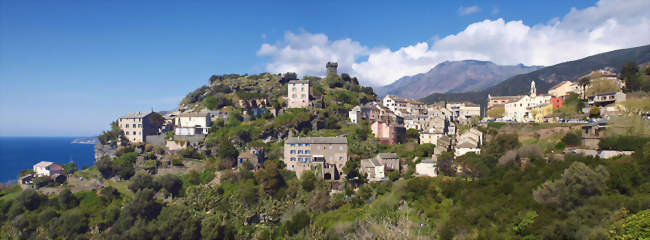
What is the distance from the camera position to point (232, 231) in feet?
123

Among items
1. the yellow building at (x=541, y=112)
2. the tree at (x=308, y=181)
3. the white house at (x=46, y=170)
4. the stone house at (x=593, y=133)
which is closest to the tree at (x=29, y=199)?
the white house at (x=46, y=170)

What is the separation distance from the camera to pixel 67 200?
143 feet

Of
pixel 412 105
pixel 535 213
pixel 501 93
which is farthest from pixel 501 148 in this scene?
Result: pixel 501 93

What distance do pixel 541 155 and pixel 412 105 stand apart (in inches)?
1568

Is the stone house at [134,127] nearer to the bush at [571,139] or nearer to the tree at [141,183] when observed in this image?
the tree at [141,183]

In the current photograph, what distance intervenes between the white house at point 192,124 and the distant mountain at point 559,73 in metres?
92.9

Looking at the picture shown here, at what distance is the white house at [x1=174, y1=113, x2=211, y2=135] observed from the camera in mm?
61031

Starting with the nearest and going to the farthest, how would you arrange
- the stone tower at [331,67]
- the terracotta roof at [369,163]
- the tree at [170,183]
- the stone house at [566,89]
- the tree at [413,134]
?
the terracotta roof at [369,163] → the tree at [170,183] → the tree at [413,134] → the stone house at [566,89] → the stone tower at [331,67]

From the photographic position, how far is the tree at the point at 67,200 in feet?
143

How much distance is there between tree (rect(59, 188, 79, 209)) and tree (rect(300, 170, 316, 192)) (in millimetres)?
26725

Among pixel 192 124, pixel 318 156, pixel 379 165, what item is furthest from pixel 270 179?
pixel 192 124

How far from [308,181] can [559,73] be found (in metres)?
135

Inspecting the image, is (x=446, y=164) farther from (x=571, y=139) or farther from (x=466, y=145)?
(x=571, y=139)

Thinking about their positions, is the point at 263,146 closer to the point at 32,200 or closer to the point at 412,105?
the point at 32,200
